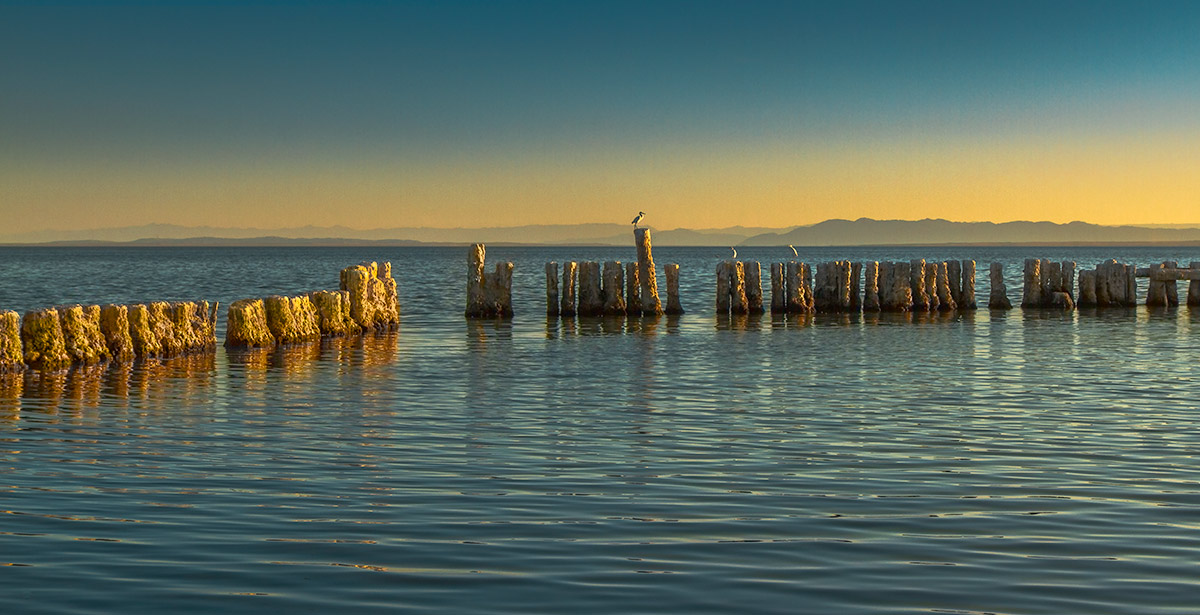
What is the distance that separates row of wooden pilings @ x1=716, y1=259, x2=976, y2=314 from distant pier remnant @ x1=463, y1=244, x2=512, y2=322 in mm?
4927

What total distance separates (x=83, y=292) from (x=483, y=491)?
4472 centimetres

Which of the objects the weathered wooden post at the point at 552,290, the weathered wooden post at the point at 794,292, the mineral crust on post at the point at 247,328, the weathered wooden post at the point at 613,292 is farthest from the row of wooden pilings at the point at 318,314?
the weathered wooden post at the point at 794,292

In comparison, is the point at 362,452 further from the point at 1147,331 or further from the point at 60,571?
the point at 1147,331

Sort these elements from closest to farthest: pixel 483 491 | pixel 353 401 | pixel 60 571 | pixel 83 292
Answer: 1. pixel 60 571
2. pixel 483 491
3. pixel 353 401
4. pixel 83 292

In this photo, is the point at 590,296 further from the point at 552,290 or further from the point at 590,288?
the point at 552,290

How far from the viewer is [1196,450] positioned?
10.7 m

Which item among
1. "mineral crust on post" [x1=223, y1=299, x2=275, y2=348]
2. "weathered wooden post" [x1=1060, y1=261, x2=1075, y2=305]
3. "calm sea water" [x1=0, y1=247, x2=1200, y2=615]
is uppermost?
"weathered wooden post" [x1=1060, y1=261, x2=1075, y2=305]

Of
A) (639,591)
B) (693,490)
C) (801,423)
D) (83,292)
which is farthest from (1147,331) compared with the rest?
(83,292)

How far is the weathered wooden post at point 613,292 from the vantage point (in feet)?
97.6

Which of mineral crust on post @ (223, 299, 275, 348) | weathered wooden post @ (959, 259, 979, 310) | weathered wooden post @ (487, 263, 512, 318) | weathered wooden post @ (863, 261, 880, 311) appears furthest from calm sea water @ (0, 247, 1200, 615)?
weathered wooden post @ (959, 259, 979, 310)

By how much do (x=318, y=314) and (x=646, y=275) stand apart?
8390mm

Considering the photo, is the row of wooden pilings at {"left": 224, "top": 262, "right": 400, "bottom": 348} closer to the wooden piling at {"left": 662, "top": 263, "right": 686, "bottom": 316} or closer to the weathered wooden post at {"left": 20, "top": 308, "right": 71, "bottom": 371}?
the weathered wooden post at {"left": 20, "top": 308, "right": 71, "bottom": 371}

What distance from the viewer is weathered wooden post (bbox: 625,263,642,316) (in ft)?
98.8

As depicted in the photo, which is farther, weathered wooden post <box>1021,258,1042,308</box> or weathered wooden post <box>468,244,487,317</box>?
weathered wooden post <box>1021,258,1042,308</box>
